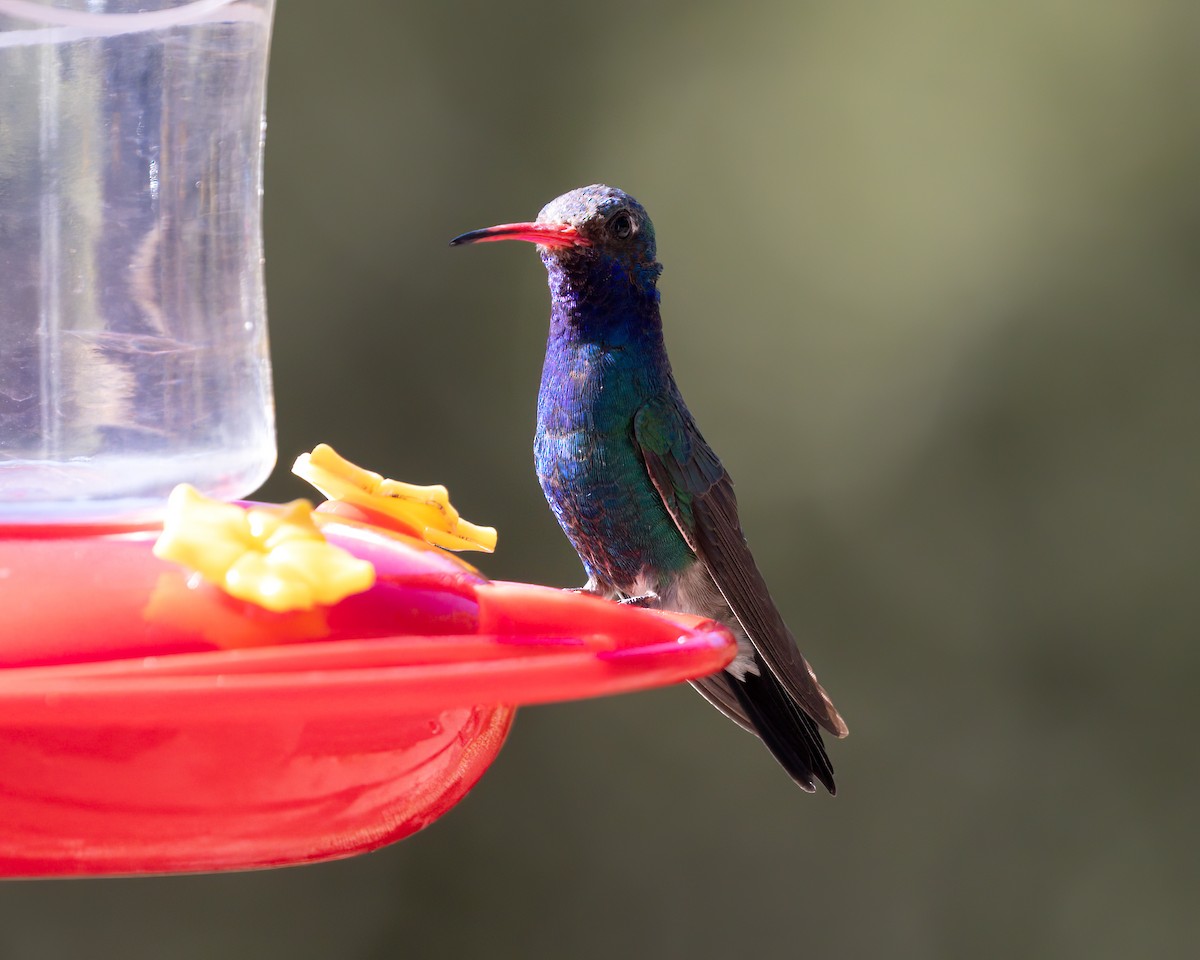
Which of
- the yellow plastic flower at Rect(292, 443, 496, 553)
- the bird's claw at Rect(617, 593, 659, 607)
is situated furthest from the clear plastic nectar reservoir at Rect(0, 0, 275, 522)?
the bird's claw at Rect(617, 593, 659, 607)

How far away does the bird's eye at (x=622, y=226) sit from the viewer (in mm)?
2908

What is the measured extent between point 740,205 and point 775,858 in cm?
243

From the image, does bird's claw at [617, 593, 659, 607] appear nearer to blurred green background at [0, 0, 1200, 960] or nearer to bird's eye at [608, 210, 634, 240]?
bird's eye at [608, 210, 634, 240]

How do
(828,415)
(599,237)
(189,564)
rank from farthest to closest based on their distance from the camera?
(828,415) → (599,237) → (189,564)

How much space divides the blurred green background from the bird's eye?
9.52ft

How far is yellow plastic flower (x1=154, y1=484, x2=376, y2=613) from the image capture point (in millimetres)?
1577

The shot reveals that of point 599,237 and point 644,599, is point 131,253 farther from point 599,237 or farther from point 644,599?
point 644,599

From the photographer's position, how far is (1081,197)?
6535mm

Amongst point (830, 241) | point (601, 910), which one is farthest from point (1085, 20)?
point (601, 910)

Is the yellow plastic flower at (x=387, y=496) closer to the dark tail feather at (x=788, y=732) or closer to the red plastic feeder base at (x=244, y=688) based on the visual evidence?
the red plastic feeder base at (x=244, y=688)

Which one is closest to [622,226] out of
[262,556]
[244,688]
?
[262,556]

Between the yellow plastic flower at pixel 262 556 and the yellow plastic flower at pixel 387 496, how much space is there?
365 millimetres

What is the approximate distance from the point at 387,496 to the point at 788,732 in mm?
1070

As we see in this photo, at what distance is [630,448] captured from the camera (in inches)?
118
